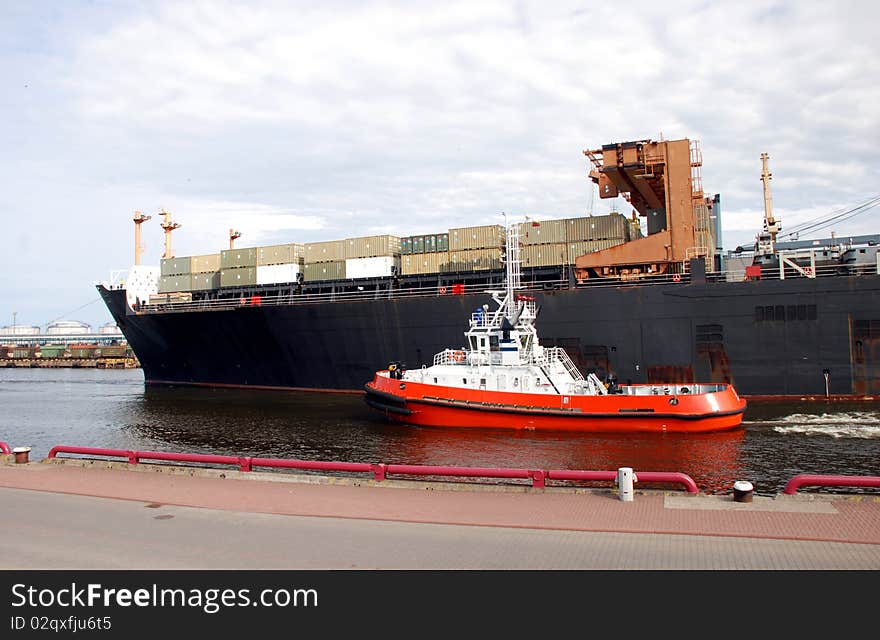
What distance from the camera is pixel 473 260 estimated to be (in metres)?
30.2

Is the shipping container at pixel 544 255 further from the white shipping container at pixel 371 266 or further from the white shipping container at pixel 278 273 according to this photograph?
the white shipping container at pixel 278 273

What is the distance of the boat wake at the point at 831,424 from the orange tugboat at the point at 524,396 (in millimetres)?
1276

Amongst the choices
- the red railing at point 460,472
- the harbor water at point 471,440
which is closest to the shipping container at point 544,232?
the harbor water at point 471,440

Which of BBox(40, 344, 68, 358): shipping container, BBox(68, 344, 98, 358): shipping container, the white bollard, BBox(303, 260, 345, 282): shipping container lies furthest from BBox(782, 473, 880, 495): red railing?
BBox(40, 344, 68, 358): shipping container

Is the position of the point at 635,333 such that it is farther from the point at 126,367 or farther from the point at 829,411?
the point at 126,367

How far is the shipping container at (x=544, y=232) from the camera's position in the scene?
2900 cm

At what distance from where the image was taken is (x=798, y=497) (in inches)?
349

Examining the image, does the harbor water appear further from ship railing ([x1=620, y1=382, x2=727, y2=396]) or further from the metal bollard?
the metal bollard

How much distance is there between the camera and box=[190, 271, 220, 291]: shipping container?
37250mm

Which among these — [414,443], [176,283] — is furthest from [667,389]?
[176,283]

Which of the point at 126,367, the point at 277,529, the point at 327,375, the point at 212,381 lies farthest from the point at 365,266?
the point at 126,367

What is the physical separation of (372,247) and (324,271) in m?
2.85
